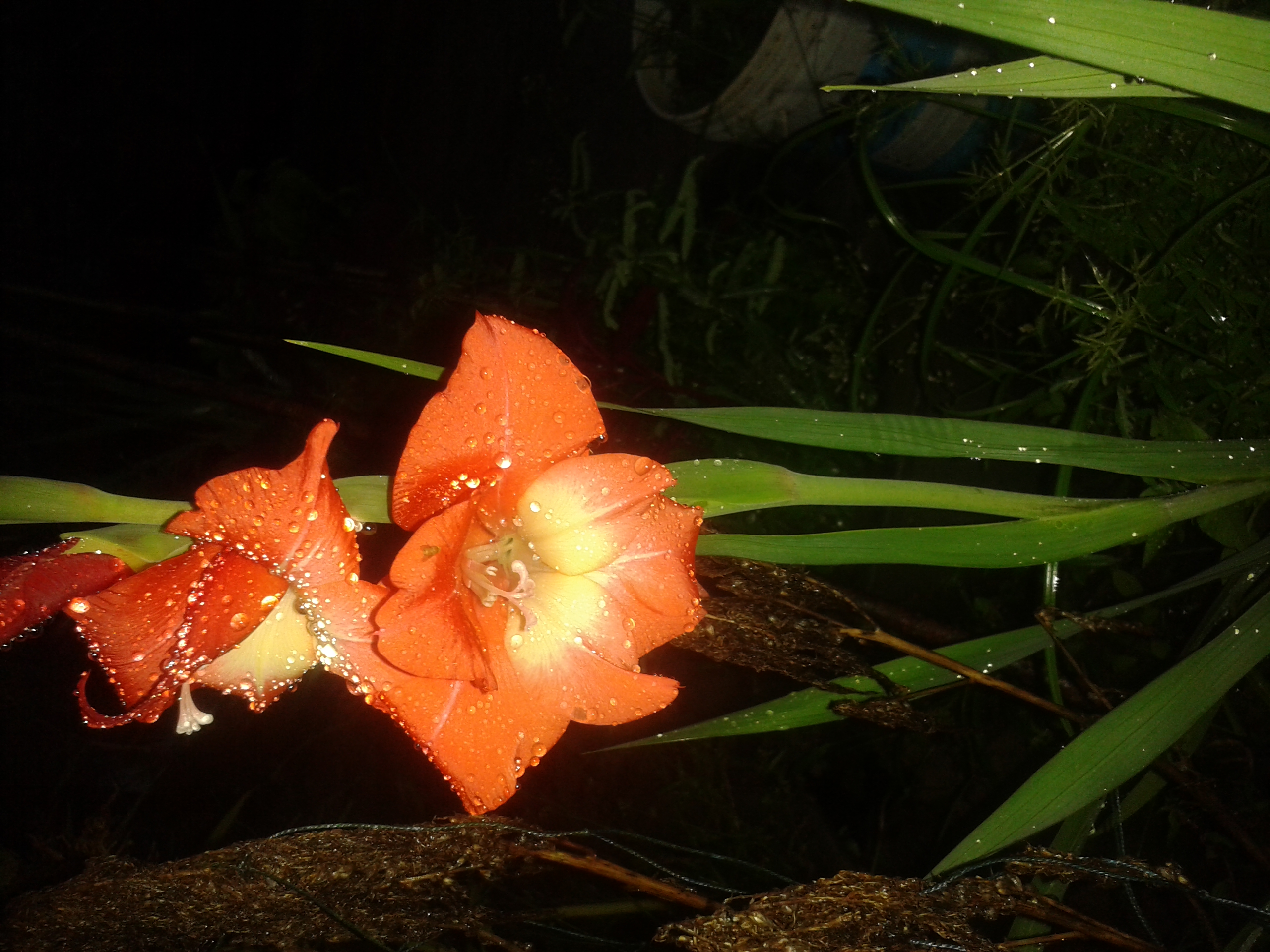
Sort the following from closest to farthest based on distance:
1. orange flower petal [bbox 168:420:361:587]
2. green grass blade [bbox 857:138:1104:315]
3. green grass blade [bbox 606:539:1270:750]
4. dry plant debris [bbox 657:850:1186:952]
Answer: orange flower petal [bbox 168:420:361:587] < dry plant debris [bbox 657:850:1186:952] < green grass blade [bbox 606:539:1270:750] < green grass blade [bbox 857:138:1104:315]

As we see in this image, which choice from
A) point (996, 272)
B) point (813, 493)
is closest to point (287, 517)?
point (813, 493)

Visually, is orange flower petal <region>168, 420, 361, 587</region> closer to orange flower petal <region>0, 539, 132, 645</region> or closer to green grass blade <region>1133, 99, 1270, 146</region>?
orange flower petal <region>0, 539, 132, 645</region>

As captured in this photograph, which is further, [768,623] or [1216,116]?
[1216,116]

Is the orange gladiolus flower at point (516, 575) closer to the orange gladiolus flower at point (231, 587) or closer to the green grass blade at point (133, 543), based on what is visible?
the orange gladiolus flower at point (231, 587)

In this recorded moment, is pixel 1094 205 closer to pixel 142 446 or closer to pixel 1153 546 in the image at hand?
pixel 1153 546

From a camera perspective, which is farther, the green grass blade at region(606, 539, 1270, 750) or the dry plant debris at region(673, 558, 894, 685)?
the green grass blade at region(606, 539, 1270, 750)

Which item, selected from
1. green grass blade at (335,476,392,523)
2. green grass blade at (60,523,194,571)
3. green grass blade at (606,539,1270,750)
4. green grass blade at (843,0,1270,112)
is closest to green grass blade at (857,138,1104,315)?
green grass blade at (606,539,1270,750)

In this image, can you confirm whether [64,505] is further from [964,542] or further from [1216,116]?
[1216,116]
